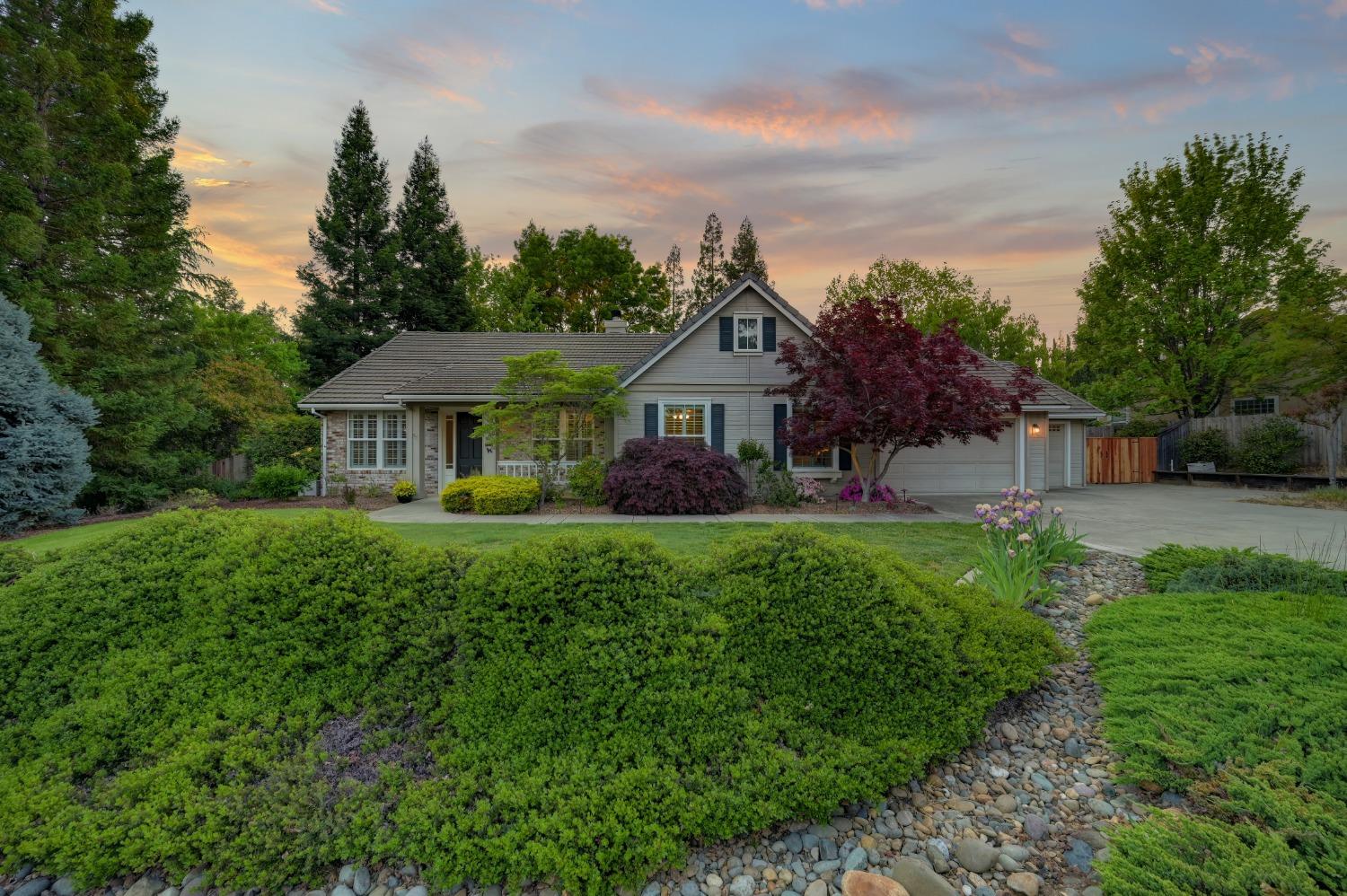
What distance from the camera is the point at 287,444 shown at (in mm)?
16297

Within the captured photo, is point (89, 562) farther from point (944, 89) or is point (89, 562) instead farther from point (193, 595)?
point (944, 89)

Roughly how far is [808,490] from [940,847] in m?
10.8

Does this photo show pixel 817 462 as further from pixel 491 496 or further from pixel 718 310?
pixel 491 496

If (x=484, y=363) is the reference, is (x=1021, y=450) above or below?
below

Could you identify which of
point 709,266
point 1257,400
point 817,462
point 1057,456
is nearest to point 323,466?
point 817,462

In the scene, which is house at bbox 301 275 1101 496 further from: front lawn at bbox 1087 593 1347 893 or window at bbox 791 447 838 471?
front lawn at bbox 1087 593 1347 893

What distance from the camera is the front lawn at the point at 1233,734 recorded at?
6.13 ft

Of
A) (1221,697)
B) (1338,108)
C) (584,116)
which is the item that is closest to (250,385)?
(584,116)

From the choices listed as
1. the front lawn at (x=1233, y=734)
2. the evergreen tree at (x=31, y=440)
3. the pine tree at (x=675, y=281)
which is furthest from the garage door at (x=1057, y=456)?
the evergreen tree at (x=31, y=440)

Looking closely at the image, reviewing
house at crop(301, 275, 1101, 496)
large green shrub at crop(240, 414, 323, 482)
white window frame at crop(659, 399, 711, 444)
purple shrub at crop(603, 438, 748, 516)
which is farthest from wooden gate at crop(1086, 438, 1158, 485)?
large green shrub at crop(240, 414, 323, 482)

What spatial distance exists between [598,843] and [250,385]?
21.7m

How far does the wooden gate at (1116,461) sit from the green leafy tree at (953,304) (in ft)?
31.6

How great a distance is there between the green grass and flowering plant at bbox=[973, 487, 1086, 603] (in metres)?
0.84

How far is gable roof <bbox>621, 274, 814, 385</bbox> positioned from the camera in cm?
1364
